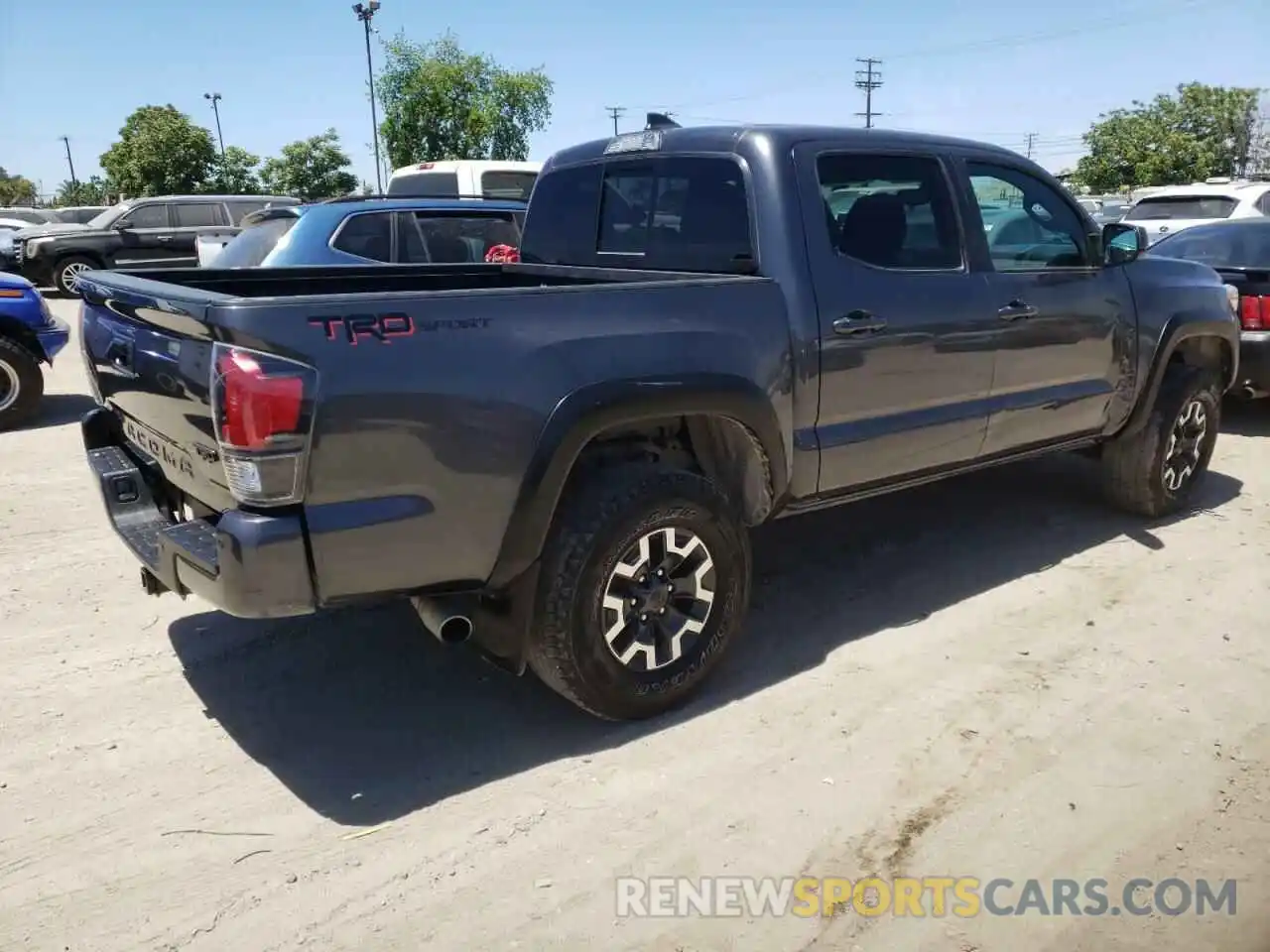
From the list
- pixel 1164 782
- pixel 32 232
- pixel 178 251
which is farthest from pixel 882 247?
pixel 32 232

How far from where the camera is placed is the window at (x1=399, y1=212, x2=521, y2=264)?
26.5ft

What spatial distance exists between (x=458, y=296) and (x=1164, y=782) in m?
2.60

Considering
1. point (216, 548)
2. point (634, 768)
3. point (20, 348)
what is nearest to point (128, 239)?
point (20, 348)

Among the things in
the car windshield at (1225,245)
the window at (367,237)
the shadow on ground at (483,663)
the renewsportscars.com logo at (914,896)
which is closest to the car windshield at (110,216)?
the window at (367,237)

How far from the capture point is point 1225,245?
326 inches

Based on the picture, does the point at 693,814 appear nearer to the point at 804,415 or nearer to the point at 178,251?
the point at 804,415

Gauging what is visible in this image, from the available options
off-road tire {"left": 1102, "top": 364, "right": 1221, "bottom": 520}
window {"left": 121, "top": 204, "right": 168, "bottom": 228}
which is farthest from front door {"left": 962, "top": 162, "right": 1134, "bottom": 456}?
window {"left": 121, "top": 204, "right": 168, "bottom": 228}

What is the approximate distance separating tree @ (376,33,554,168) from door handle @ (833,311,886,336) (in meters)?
32.5

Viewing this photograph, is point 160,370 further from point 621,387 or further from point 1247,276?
point 1247,276

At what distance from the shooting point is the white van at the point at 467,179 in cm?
1212

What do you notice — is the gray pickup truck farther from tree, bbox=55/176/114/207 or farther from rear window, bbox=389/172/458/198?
tree, bbox=55/176/114/207

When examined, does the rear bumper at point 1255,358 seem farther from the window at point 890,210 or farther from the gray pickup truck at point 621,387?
the window at point 890,210

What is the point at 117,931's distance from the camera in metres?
2.57

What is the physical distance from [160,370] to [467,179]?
31.5 feet
